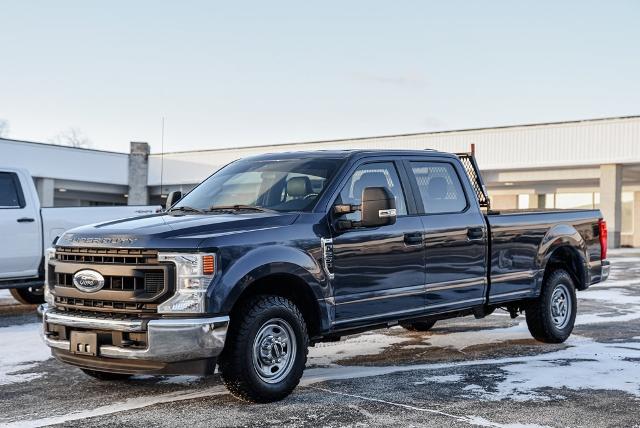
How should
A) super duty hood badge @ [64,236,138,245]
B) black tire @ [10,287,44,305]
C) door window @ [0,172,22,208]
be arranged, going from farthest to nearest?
black tire @ [10,287,44,305] → door window @ [0,172,22,208] → super duty hood badge @ [64,236,138,245]

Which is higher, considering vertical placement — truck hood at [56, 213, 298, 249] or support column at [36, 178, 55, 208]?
support column at [36, 178, 55, 208]

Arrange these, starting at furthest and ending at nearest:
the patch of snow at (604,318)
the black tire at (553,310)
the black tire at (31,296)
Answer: the black tire at (31,296) < the patch of snow at (604,318) < the black tire at (553,310)

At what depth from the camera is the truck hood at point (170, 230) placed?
580cm

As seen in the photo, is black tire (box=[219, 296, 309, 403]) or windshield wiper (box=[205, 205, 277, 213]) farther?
windshield wiper (box=[205, 205, 277, 213])

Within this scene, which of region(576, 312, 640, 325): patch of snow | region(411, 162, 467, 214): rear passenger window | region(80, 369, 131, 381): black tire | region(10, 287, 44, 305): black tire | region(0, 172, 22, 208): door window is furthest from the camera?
region(10, 287, 44, 305): black tire

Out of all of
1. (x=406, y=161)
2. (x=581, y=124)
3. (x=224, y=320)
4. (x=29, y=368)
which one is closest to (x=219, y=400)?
(x=224, y=320)

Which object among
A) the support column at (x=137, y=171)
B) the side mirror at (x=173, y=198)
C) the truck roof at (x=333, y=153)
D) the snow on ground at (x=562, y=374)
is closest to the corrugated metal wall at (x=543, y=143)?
the support column at (x=137, y=171)

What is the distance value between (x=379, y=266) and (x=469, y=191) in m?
1.75

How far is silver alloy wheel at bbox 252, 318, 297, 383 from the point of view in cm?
611

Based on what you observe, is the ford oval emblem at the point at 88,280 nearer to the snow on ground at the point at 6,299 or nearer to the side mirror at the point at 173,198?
the side mirror at the point at 173,198

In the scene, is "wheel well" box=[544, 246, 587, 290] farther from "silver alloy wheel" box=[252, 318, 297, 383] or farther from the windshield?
"silver alloy wheel" box=[252, 318, 297, 383]

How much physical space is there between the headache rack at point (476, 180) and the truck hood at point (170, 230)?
2996 mm

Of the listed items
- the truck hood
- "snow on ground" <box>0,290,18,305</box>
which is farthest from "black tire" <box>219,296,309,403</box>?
"snow on ground" <box>0,290,18,305</box>

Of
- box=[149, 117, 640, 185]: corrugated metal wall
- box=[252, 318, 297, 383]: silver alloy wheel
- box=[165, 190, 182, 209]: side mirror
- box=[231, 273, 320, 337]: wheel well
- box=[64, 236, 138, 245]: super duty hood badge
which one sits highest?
box=[149, 117, 640, 185]: corrugated metal wall
